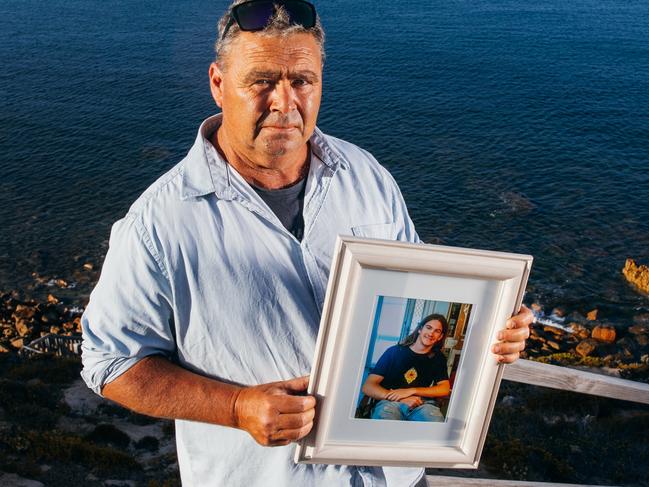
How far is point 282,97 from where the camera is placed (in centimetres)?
271

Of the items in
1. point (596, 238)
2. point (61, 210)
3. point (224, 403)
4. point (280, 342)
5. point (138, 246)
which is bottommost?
point (61, 210)

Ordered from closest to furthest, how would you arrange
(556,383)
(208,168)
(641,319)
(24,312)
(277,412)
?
(277,412), (208,168), (556,383), (24,312), (641,319)

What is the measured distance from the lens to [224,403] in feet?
8.22

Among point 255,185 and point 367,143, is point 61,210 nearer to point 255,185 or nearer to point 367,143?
point 367,143

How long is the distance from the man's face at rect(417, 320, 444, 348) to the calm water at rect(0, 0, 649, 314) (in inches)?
1113

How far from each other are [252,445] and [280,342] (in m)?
0.43

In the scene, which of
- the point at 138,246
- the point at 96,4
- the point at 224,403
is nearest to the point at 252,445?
the point at 224,403

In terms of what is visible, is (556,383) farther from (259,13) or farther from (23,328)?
(23,328)

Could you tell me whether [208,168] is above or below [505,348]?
above

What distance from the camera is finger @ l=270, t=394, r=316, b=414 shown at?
7.74 ft

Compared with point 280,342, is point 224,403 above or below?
below

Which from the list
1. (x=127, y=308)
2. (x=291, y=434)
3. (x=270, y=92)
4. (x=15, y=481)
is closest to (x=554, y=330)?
(x=15, y=481)

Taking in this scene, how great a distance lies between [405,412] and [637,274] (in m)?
30.9

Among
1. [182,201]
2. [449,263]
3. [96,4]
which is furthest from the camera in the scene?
[96,4]
